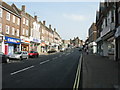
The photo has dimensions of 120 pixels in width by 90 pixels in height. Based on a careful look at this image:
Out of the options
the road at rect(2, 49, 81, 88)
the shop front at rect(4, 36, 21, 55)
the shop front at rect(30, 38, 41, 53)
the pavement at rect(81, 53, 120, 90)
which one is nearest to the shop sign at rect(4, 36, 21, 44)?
the shop front at rect(4, 36, 21, 55)

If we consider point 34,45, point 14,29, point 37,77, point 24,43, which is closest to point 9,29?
point 14,29

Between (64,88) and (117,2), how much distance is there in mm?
16083

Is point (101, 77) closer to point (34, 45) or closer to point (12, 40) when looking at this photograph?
point (12, 40)

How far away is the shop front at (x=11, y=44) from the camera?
29.2m

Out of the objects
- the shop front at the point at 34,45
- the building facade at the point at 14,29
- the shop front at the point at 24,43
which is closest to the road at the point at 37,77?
the building facade at the point at 14,29

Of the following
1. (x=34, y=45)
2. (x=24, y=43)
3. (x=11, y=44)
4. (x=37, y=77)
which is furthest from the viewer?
(x=34, y=45)

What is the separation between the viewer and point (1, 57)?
1681 cm

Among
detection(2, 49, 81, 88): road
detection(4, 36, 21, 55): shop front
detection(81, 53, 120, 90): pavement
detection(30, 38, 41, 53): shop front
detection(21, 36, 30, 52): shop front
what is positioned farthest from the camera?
detection(30, 38, 41, 53): shop front

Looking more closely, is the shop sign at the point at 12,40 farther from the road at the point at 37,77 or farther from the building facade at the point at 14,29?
the road at the point at 37,77

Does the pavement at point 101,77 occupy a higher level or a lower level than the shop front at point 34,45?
lower

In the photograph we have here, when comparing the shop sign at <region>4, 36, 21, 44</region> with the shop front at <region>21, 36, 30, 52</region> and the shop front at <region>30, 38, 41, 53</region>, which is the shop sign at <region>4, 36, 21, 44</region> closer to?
the shop front at <region>21, 36, 30, 52</region>

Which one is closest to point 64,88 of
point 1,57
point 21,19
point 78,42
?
point 1,57

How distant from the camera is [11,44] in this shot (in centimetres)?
3188

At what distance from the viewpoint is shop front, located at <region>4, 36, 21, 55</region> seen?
2917 cm
